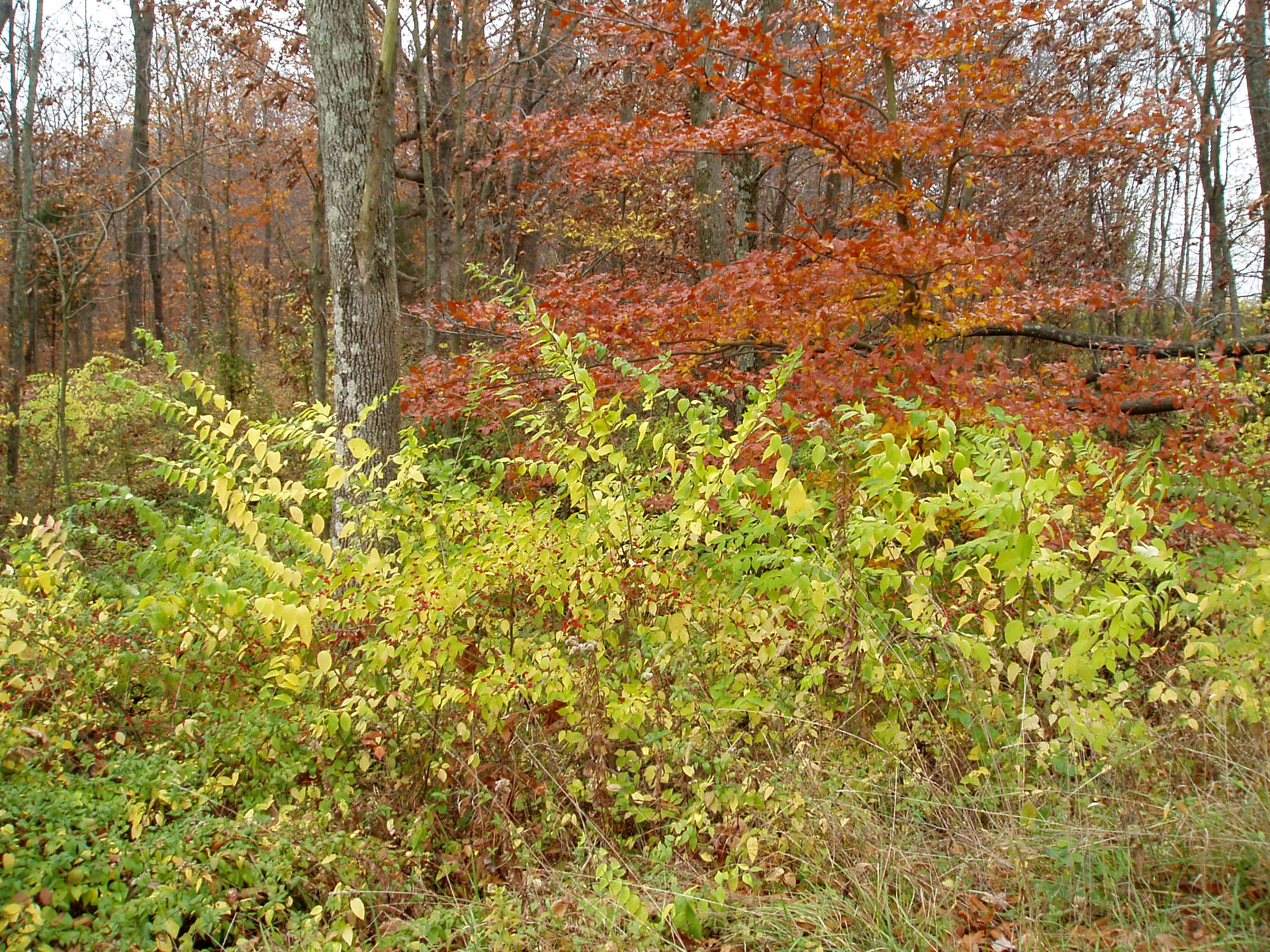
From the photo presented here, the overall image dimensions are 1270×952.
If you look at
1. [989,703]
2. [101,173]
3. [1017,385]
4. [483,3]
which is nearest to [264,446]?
[989,703]

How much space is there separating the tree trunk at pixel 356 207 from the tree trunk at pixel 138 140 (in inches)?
428

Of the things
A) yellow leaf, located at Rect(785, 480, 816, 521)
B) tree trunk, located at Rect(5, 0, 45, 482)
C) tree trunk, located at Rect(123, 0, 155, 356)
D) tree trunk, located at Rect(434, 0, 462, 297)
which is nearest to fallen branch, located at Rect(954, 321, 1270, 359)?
yellow leaf, located at Rect(785, 480, 816, 521)

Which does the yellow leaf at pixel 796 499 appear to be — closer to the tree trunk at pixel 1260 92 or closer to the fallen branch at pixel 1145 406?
the fallen branch at pixel 1145 406

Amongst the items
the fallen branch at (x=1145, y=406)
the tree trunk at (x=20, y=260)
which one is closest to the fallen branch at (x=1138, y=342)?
the fallen branch at (x=1145, y=406)

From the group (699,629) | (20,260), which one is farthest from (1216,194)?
(20,260)

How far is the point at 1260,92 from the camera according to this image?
10.6 metres

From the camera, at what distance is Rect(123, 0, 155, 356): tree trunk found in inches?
617

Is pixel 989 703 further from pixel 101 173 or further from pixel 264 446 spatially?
pixel 101 173

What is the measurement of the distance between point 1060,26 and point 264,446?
14076mm

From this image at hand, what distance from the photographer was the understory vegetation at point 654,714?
101 inches

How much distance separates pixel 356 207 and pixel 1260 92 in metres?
11.8

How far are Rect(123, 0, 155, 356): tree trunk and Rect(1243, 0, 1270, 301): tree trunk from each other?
16.1 meters

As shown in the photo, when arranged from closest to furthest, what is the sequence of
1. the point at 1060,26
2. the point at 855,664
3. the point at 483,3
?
the point at 855,664
the point at 483,3
the point at 1060,26

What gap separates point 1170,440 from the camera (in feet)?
16.4
